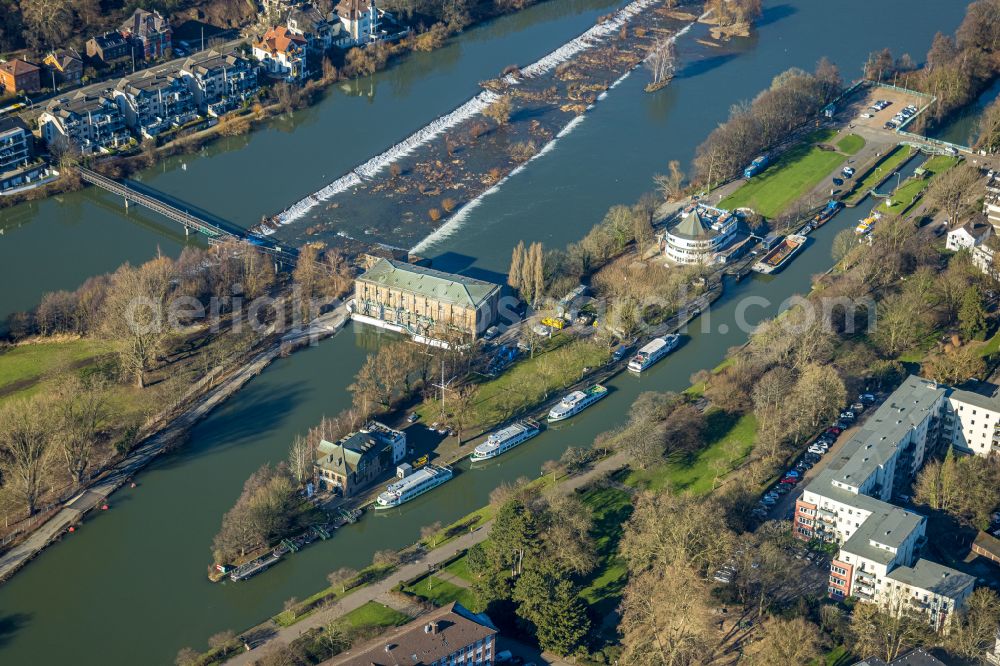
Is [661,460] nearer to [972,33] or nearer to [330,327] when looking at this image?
[330,327]

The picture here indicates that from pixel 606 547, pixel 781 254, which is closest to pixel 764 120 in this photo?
pixel 781 254

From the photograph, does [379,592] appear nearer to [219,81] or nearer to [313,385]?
[313,385]

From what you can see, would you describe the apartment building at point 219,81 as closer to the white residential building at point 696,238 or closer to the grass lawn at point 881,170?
the white residential building at point 696,238

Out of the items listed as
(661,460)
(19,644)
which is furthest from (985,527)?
(19,644)

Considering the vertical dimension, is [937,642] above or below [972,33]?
below

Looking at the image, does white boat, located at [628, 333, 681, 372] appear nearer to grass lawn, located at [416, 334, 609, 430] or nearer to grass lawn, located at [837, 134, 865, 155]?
grass lawn, located at [416, 334, 609, 430]

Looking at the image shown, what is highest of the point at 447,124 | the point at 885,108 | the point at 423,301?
the point at 885,108
